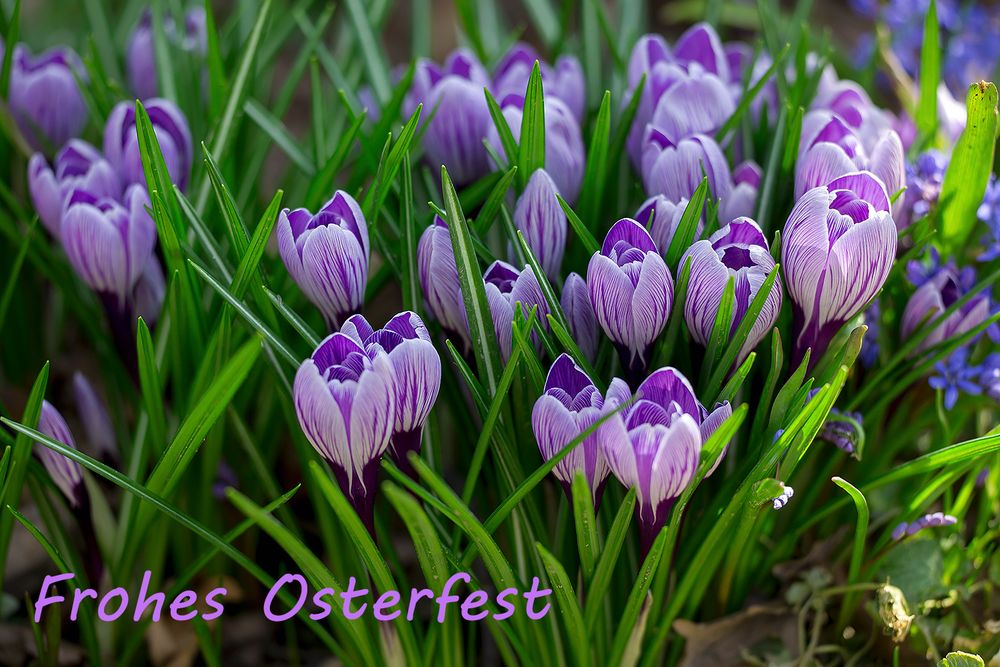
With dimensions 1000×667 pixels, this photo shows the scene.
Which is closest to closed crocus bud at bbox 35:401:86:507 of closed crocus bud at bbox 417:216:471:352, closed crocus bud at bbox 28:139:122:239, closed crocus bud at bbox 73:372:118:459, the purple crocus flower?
closed crocus bud at bbox 73:372:118:459

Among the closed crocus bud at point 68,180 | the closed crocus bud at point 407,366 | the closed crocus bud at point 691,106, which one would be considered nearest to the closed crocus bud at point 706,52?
the closed crocus bud at point 691,106

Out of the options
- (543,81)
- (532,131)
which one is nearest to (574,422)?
(532,131)

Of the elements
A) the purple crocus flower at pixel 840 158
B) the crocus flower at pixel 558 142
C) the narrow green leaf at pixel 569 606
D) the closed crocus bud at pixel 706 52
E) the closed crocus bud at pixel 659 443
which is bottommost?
the narrow green leaf at pixel 569 606

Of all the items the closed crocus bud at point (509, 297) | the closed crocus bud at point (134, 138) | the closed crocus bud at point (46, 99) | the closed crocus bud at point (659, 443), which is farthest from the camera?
the closed crocus bud at point (46, 99)

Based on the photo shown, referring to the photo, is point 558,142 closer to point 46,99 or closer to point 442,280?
point 442,280

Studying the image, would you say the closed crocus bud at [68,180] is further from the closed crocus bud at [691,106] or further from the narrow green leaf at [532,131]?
the closed crocus bud at [691,106]

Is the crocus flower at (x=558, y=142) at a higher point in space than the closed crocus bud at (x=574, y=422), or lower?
higher

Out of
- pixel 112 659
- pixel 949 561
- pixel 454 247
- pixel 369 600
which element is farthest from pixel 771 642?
pixel 112 659
